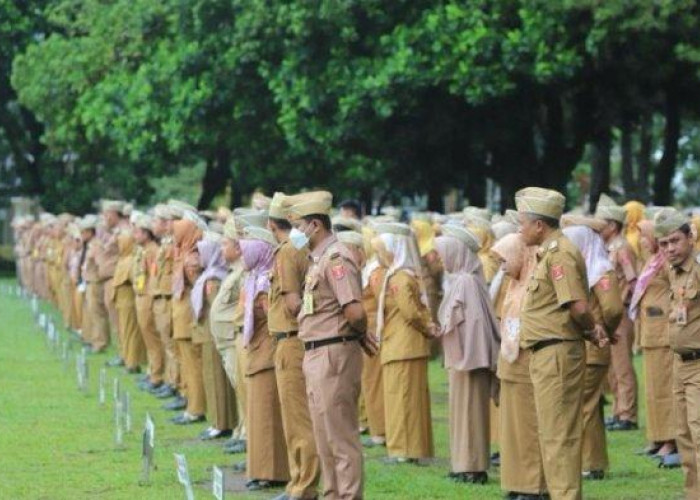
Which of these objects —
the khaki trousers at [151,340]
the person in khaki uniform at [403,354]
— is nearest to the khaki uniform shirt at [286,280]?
the person in khaki uniform at [403,354]

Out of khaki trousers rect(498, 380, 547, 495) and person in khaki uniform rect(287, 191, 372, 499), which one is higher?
person in khaki uniform rect(287, 191, 372, 499)

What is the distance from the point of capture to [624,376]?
64.3 ft

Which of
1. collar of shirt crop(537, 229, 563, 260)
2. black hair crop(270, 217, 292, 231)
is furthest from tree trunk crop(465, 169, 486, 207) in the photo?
collar of shirt crop(537, 229, 563, 260)

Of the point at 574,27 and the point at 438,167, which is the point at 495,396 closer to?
the point at 574,27

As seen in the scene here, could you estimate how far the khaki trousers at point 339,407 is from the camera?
13.0 m

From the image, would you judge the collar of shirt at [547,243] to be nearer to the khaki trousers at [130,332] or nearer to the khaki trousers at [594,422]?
the khaki trousers at [594,422]

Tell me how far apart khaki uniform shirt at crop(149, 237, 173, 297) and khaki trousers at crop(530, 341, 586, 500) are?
33.5ft

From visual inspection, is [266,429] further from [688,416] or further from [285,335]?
[688,416]

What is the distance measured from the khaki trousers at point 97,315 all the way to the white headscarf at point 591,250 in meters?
15.3

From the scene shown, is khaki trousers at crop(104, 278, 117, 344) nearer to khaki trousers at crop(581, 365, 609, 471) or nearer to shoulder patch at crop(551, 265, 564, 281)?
khaki trousers at crop(581, 365, 609, 471)

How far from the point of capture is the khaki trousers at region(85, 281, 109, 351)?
3102 cm

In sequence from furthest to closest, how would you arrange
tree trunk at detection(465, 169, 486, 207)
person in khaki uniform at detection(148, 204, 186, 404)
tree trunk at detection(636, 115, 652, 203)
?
tree trunk at detection(636, 115, 652, 203), tree trunk at detection(465, 169, 486, 207), person in khaki uniform at detection(148, 204, 186, 404)

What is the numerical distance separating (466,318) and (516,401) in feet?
4.96

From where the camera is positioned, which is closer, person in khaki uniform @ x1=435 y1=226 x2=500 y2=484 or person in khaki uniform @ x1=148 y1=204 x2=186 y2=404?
person in khaki uniform @ x1=435 y1=226 x2=500 y2=484
